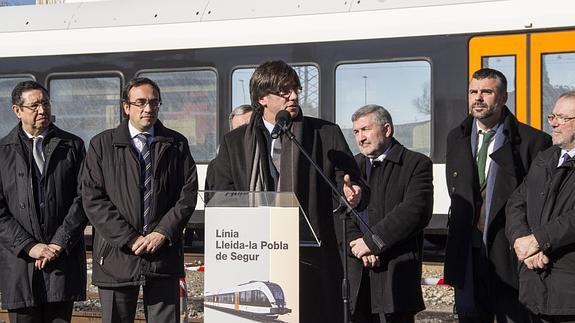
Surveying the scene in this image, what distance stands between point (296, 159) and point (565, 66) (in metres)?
5.82

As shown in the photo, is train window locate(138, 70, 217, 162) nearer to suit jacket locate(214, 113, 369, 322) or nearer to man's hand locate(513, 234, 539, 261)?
suit jacket locate(214, 113, 369, 322)

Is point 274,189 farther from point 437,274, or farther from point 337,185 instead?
point 437,274

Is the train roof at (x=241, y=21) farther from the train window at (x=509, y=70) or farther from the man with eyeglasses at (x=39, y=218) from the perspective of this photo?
the man with eyeglasses at (x=39, y=218)

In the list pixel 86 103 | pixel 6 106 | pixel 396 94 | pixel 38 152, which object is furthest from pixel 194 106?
pixel 38 152

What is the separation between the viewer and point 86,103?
11961mm

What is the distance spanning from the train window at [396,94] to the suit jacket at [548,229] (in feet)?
17.0

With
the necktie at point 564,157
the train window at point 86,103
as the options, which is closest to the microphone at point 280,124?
the necktie at point 564,157

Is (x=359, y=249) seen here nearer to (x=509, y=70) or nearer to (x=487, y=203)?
(x=487, y=203)

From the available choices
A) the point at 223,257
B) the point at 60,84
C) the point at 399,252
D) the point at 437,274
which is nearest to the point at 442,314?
the point at 437,274

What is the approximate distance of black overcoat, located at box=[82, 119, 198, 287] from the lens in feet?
18.0

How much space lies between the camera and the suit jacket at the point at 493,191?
560cm

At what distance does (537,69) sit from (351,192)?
18.8 feet

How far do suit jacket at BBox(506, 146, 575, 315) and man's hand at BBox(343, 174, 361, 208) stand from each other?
3.22 feet

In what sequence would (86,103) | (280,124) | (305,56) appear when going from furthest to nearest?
(86,103) < (305,56) < (280,124)
